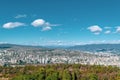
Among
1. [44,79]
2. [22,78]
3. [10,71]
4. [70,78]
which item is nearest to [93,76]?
[70,78]

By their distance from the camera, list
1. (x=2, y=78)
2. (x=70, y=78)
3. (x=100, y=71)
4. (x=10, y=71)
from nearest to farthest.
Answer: (x=70, y=78) < (x=2, y=78) < (x=100, y=71) < (x=10, y=71)

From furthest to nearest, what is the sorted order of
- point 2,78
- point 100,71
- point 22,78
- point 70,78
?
point 100,71
point 2,78
point 70,78
point 22,78

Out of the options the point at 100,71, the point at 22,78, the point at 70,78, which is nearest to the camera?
the point at 22,78

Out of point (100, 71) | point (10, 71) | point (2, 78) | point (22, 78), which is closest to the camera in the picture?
point (22, 78)

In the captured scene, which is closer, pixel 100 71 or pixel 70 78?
pixel 70 78

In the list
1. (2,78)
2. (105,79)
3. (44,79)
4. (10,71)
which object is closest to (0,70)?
(10,71)

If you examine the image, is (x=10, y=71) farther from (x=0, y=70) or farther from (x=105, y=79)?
(x=105, y=79)

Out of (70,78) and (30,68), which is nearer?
(70,78)

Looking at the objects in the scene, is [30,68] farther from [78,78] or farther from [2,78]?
[78,78]
